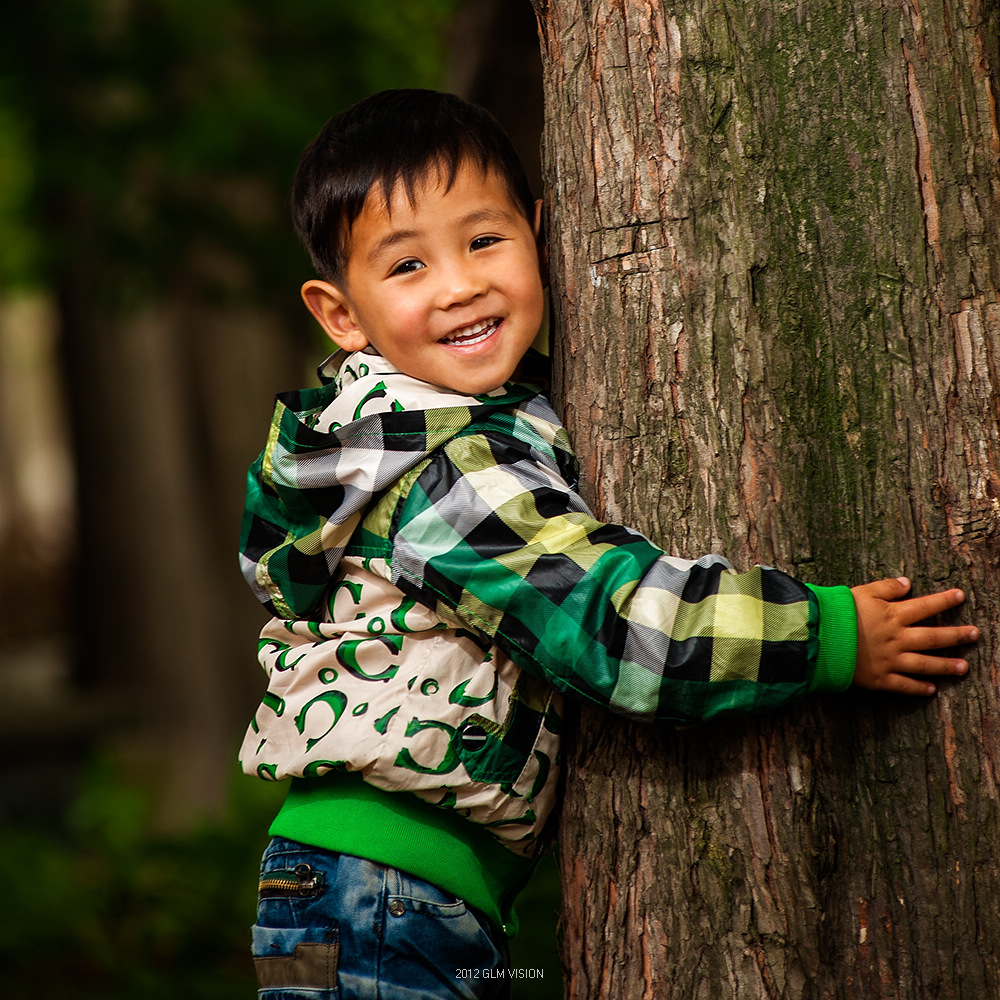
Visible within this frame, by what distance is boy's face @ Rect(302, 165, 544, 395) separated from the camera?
198 cm

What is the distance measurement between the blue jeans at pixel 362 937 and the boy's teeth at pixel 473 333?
0.96m

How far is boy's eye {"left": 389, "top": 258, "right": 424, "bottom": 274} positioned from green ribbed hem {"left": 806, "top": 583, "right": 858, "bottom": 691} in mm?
925

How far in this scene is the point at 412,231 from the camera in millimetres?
1978

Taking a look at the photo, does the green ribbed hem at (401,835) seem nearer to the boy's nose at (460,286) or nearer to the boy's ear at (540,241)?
the boy's nose at (460,286)

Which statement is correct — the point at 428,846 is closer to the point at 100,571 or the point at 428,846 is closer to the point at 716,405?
the point at 716,405

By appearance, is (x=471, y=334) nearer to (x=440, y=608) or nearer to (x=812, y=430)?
(x=440, y=608)

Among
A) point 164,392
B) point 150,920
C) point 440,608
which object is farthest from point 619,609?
point 164,392

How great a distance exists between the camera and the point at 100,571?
839 centimetres

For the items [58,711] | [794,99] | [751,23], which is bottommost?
[58,711]

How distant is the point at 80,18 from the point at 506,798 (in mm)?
5621

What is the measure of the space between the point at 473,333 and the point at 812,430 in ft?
2.04

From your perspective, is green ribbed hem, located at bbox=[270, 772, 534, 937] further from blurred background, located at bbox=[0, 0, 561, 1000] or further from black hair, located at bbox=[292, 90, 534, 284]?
blurred background, located at bbox=[0, 0, 561, 1000]

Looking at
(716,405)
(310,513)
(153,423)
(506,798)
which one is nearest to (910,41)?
(716,405)

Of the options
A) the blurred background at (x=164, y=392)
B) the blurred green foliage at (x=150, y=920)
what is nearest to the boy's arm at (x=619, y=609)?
the blurred green foliage at (x=150, y=920)
